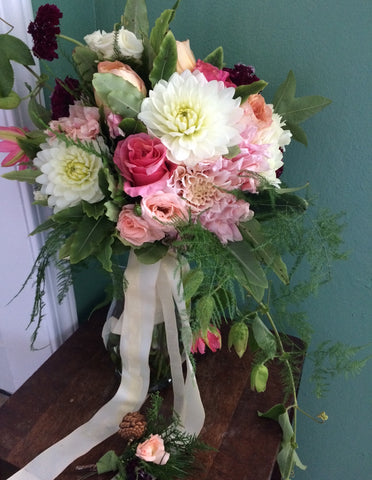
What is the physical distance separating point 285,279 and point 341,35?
0.43 metres

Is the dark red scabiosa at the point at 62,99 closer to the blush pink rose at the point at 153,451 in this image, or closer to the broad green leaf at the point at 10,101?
the broad green leaf at the point at 10,101

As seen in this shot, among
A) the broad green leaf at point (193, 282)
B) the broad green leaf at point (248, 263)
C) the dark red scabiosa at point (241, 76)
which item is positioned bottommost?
the broad green leaf at point (193, 282)

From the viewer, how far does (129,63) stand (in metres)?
0.60

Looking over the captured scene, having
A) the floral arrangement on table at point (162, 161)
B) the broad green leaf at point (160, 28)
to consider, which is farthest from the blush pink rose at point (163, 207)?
the broad green leaf at point (160, 28)

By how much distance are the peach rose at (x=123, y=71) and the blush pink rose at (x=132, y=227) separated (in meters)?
0.16

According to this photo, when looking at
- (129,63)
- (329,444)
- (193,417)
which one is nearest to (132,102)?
(129,63)

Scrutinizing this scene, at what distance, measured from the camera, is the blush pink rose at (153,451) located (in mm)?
629

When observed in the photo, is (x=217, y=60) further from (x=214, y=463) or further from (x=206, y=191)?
(x=214, y=463)

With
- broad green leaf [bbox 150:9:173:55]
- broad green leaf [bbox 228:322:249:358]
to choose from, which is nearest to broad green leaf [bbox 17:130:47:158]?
broad green leaf [bbox 150:9:173:55]

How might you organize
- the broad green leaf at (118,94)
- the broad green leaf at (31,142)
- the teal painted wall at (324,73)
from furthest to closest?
the teal painted wall at (324,73) → the broad green leaf at (31,142) → the broad green leaf at (118,94)

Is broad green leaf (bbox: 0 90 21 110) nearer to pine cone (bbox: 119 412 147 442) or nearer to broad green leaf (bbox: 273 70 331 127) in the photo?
broad green leaf (bbox: 273 70 331 127)

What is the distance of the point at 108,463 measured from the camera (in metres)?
0.66

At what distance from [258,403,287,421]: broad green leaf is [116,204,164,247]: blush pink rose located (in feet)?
1.28

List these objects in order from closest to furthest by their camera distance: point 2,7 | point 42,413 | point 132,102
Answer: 1. point 132,102
2. point 2,7
3. point 42,413
